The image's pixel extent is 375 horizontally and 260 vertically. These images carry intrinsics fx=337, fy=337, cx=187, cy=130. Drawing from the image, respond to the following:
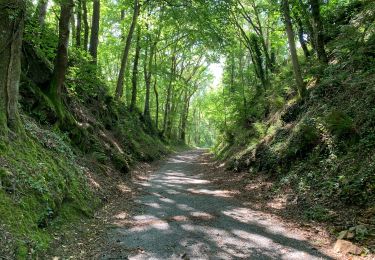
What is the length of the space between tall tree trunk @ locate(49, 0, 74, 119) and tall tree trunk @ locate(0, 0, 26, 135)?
3287 mm

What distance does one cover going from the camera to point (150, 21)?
891 inches

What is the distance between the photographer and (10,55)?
762cm

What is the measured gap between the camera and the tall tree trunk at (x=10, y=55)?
7.41 m

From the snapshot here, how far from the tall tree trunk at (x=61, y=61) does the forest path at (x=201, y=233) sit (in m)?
4.51

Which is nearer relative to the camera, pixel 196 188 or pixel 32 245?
pixel 32 245

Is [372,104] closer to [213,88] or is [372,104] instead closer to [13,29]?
[13,29]

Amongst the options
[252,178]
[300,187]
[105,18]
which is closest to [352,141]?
[300,187]

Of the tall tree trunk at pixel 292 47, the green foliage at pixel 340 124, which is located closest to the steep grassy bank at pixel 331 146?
the green foliage at pixel 340 124

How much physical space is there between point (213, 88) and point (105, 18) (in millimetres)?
24138

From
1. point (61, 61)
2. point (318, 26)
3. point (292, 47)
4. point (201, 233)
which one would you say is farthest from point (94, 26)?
point (201, 233)

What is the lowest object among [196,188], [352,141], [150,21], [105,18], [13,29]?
[196,188]

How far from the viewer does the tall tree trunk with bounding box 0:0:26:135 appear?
24.3ft

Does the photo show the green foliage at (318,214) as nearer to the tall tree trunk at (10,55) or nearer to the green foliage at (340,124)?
the green foliage at (340,124)

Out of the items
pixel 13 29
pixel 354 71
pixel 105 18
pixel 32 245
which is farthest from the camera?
pixel 105 18
